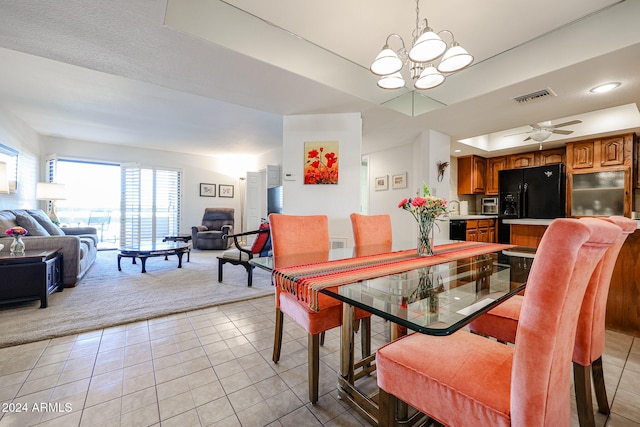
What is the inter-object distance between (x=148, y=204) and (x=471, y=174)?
744 centimetres

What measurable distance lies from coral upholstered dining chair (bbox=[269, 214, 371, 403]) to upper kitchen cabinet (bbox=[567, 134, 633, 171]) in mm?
5187

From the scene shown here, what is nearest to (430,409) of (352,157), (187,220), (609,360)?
(609,360)

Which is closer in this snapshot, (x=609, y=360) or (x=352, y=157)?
(x=609, y=360)

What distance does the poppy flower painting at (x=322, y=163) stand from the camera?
3.52m

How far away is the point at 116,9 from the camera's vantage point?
5.82ft

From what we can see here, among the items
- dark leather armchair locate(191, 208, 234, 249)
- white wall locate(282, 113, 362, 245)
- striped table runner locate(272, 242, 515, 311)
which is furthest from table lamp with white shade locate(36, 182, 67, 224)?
striped table runner locate(272, 242, 515, 311)

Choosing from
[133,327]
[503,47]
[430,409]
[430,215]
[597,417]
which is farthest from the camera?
[503,47]

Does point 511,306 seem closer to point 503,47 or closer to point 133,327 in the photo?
point 503,47

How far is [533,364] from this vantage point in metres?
0.65

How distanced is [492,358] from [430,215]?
3.08 feet

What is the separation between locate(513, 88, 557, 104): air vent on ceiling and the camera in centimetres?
274

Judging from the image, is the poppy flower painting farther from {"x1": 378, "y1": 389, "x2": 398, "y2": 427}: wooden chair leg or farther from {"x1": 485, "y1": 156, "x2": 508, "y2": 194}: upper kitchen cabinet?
{"x1": 485, "y1": 156, "x2": 508, "y2": 194}: upper kitchen cabinet

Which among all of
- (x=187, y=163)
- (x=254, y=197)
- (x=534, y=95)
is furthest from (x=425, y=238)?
(x=187, y=163)

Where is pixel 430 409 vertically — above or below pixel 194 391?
above
